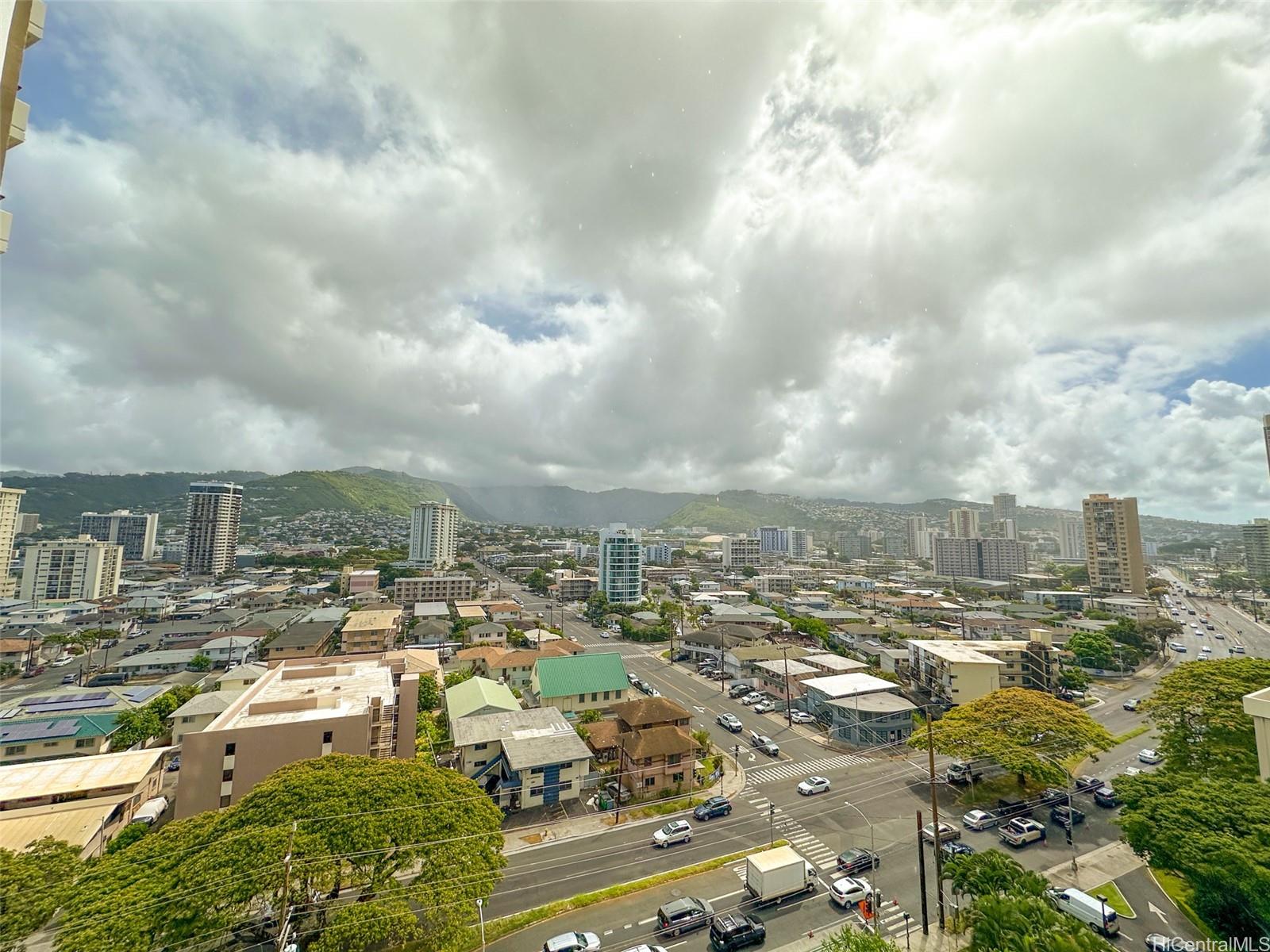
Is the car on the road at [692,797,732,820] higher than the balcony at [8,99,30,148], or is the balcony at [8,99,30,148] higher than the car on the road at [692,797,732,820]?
the balcony at [8,99,30,148]

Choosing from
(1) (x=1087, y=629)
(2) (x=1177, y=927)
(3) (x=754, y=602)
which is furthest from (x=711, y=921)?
(3) (x=754, y=602)

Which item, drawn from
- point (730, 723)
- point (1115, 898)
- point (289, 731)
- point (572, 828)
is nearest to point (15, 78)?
point (289, 731)

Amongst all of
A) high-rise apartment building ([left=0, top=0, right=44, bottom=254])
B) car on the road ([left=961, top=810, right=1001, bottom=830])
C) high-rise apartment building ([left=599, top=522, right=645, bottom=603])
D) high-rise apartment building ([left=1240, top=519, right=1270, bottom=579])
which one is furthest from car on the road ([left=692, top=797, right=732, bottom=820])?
high-rise apartment building ([left=1240, top=519, right=1270, bottom=579])

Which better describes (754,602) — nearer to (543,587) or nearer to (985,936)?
(543,587)

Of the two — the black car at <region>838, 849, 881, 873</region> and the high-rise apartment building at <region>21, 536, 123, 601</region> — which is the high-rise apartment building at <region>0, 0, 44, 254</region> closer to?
the black car at <region>838, 849, 881, 873</region>

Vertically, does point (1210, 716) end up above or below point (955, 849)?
above

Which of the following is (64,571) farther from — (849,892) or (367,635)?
(849,892)
